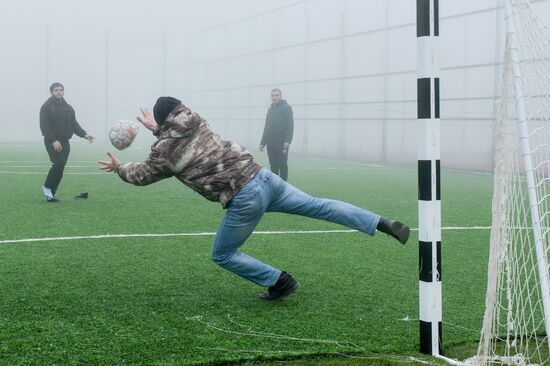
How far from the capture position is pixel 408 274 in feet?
21.4

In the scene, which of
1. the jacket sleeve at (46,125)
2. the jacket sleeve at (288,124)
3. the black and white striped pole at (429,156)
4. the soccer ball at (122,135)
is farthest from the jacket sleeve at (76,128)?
the black and white striped pole at (429,156)

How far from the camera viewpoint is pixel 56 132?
1198cm

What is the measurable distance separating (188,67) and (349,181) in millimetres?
28764

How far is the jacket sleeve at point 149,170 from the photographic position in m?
5.25

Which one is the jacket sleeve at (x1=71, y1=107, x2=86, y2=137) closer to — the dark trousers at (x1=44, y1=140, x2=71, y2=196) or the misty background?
the dark trousers at (x1=44, y1=140, x2=71, y2=196)

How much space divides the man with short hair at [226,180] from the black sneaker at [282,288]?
0.06m

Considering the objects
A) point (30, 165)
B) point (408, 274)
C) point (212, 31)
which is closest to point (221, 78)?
point (212, 31)

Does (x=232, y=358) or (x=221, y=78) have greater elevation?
(x=221, y=78)

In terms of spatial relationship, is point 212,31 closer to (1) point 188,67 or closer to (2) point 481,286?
(1) point 188,67

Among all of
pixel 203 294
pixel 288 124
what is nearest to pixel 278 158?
pixel 288 124

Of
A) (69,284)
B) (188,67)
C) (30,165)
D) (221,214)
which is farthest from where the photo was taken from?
(188,67)

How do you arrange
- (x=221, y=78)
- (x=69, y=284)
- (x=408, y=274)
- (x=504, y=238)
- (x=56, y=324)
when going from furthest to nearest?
(x=221, y=78) < (x=408, y=274) < (x=69, y=284) < (x=56, y=324) < (x=504, y=238)

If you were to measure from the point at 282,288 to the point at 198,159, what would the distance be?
3.66 feet

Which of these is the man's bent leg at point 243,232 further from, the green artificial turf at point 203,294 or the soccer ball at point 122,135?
the soccer ball at point 122,135
